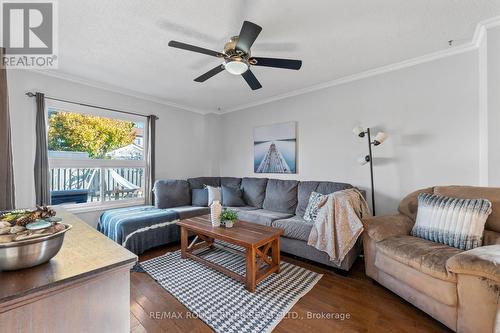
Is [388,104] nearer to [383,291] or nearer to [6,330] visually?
[383,291]

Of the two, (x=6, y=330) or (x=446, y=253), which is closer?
(x=6, y=330)

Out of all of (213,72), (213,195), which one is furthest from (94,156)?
(213,72)

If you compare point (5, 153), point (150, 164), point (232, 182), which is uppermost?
point (5, 153)

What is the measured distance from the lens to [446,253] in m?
1.77

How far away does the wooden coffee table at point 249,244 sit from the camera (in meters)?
2.15

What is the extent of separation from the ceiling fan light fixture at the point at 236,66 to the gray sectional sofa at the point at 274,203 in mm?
1904

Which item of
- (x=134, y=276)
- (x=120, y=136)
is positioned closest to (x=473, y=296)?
(x=134, y=276)

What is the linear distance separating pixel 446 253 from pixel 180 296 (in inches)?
89.6

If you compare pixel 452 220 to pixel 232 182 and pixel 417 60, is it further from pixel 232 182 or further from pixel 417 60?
pixel 232 182

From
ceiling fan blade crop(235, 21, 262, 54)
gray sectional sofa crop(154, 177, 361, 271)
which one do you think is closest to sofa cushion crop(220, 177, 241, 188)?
gray sectional sofa crop(154, 177, 361, 271)

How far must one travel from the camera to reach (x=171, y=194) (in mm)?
3900

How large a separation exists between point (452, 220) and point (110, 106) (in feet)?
15.3

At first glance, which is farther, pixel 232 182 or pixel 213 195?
pixel 232 182

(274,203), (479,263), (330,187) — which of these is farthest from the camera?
(274,203)
